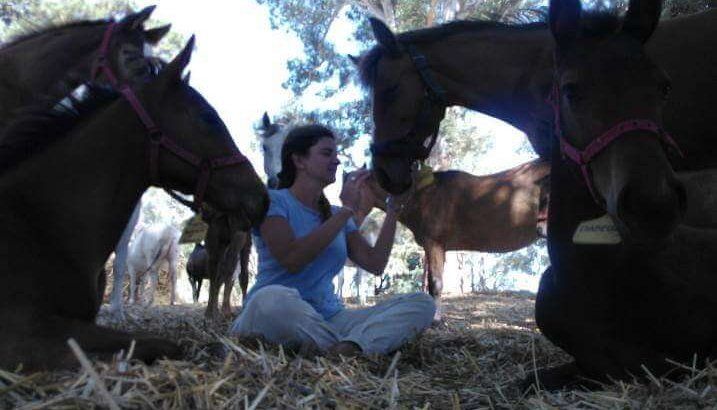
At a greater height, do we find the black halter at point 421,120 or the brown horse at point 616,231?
the black halter at point 421,120

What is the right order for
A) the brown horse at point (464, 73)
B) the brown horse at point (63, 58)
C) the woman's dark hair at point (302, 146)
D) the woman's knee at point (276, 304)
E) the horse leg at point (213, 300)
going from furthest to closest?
the horse leg at point (213, 300) → the brown horse at point (63, 58) → the woman's dark hair at point (302, 146) → the brown horse at point (464, 73) → the woman's knee at point (276, 304)

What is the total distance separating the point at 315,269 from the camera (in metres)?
3.78

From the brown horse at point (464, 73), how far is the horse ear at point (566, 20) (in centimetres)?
103

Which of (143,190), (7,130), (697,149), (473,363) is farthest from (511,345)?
(7,130)

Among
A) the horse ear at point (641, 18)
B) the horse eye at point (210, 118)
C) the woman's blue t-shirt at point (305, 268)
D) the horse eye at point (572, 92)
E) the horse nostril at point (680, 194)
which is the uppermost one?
the horse ear at point (641, 18)

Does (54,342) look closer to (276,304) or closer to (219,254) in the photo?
(276,304)

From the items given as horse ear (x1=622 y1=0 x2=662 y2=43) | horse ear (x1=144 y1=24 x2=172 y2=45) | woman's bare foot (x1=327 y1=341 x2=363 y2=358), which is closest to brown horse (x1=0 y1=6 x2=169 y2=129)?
horse ear (x1=144 y1=24 x2=172 y2=45)

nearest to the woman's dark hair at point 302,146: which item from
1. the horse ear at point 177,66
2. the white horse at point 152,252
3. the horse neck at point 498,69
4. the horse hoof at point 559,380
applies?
the horse ear at point 177,66

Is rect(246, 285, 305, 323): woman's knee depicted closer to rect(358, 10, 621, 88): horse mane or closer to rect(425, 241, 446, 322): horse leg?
rect(358, 10, 621, 88): horse mane

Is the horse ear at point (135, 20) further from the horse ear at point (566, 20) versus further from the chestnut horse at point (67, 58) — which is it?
the horse ear at point (566, 20)

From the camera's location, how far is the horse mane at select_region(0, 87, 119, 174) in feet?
9.43

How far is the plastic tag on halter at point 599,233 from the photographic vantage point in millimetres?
2139

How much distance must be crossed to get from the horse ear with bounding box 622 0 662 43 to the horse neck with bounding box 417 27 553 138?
4.16ft

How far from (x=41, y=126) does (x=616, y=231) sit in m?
2.55
